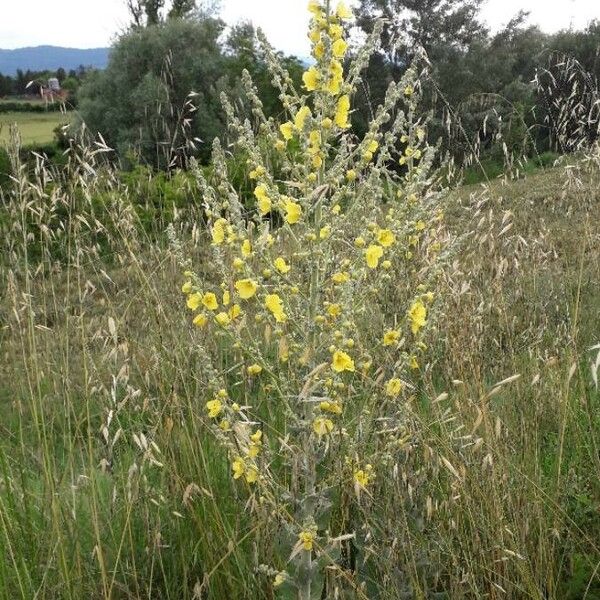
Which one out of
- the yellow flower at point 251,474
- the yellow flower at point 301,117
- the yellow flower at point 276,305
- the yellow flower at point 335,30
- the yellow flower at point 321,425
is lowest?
the yellow flower at point 251,474

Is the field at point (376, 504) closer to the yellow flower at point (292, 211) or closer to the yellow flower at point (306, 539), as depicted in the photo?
the yellow flower at point (306, 539)

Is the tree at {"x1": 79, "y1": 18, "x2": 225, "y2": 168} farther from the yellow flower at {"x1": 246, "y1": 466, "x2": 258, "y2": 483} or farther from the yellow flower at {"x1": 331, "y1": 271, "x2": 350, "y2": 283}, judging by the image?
the yellow flower at {"x1": 246, "y1": 466, "x2": 258, "y2": 483}

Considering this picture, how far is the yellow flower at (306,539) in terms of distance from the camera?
174 centimetres

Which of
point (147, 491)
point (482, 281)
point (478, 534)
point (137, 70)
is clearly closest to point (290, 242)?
point (482, 281)

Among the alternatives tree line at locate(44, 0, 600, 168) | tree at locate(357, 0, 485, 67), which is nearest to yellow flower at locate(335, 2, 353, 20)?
tree line at locate(44, 0, 600, 168)

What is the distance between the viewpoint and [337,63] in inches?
78.6

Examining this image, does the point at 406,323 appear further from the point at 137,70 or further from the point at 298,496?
the point at 137,70

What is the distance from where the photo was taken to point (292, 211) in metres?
2.01

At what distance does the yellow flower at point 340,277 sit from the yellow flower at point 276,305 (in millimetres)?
169

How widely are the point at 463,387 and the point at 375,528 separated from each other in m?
0.60

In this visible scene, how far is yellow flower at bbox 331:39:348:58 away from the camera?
2018 mm

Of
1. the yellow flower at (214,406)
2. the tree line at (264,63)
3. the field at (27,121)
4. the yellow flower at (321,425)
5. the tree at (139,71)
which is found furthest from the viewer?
the tree at (139,71)

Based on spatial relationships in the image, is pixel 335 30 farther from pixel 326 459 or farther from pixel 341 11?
pixel 326 459

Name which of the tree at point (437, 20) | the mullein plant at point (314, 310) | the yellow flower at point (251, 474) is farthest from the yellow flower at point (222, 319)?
the tree at point (437, 20)
